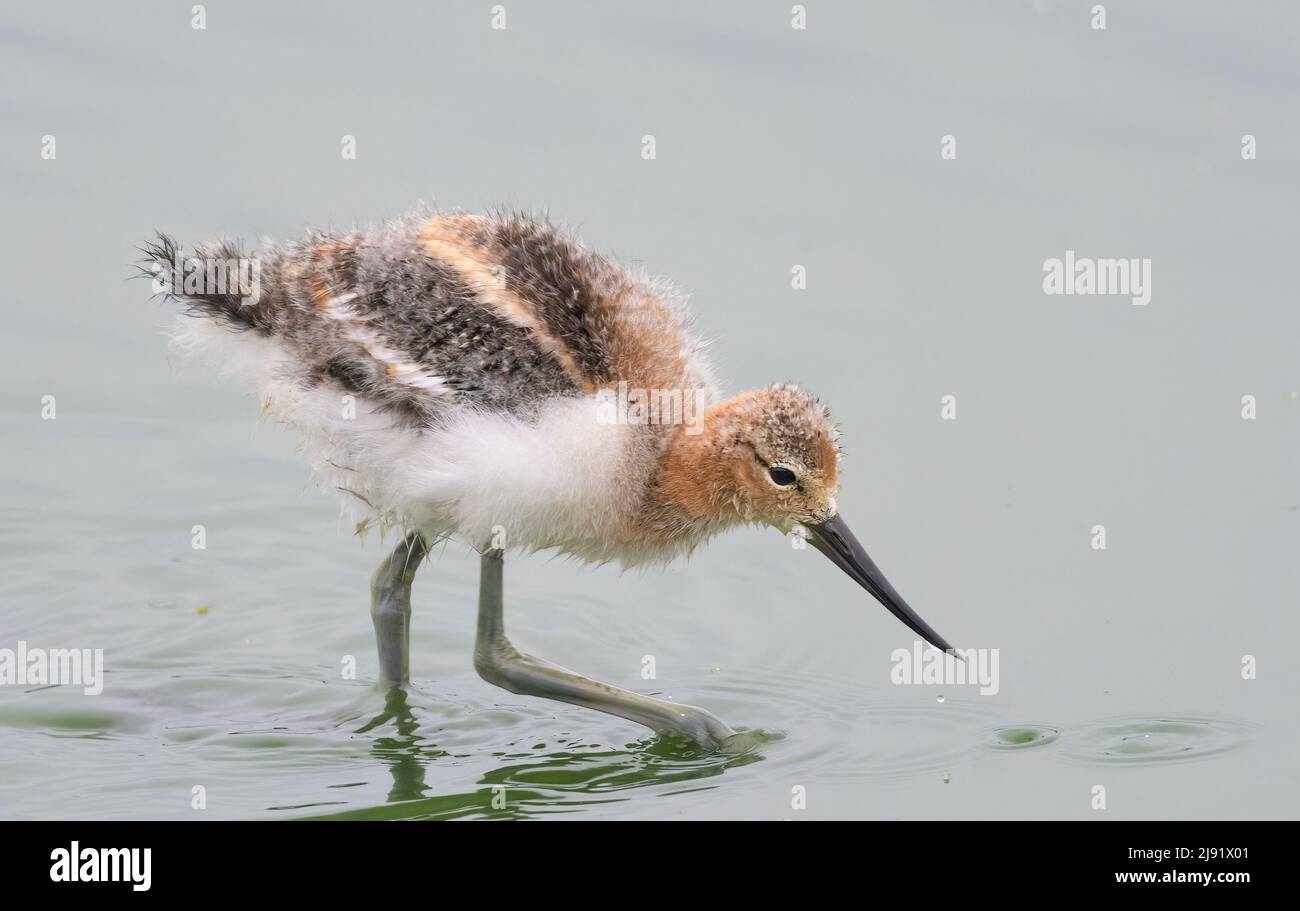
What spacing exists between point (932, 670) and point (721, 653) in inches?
30.8

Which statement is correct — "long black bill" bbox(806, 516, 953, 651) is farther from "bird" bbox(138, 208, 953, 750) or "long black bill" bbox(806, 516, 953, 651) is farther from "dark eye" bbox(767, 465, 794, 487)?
"dark eye" bbox(767, 465, 794, 487)

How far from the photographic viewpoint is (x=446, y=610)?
7.27 metres

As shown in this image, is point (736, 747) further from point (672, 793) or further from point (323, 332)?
point (323, 332)

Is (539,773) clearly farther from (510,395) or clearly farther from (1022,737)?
(1022,737)

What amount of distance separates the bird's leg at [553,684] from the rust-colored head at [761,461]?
0.73 metres

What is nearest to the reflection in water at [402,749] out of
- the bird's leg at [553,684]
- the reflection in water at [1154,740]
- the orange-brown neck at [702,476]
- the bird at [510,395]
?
the bird's leg at [553,684]

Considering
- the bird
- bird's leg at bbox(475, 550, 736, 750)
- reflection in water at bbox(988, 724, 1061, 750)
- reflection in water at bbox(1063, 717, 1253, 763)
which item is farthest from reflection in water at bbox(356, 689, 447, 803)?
reflection in water at bbox(1063, 717, 1253, 763)

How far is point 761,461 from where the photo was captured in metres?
5.71

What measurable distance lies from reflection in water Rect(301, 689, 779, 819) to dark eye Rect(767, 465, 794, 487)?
3.09 feet

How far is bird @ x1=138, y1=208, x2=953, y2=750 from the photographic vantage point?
5.46 m

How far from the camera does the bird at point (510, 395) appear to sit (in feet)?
17.9

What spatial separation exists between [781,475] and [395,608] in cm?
161

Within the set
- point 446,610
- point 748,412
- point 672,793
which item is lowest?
point 672,793

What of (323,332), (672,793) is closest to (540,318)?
(323,332)
